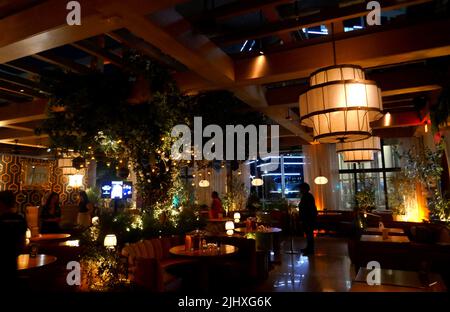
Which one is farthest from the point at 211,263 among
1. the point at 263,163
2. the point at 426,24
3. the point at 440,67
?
the point at 263,163

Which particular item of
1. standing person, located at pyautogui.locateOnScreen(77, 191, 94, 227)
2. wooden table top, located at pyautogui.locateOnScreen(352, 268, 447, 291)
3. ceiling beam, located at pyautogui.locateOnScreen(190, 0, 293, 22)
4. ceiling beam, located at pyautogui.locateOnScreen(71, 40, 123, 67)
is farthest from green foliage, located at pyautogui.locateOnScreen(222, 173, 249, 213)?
wooden table top, located at pyautogui.locateOnScreen(352, 268, 447, 291)

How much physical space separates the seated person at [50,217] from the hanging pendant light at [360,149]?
Result: 7468mm

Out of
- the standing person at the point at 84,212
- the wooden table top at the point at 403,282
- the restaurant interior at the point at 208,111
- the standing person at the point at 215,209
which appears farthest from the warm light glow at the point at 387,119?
the standing person at the point at 84,212

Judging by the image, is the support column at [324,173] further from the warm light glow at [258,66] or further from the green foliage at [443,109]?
the warm light glow at [258,66]

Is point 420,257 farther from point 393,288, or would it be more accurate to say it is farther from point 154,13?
point 154,13

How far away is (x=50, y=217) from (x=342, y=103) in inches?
337

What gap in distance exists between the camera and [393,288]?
253 cm

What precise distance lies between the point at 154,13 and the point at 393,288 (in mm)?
3512

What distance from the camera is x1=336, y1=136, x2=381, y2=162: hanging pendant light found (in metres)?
4.83

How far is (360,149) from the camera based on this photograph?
4746 millimetres

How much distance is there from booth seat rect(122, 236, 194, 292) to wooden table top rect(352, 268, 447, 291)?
288cm

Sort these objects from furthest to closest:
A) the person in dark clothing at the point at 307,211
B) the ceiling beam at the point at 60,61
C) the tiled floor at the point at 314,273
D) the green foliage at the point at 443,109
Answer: the person in dark clothing at the point at 307,211 → the tiled floor at the point at 314,273 → the ceiling beam at the point at 60,61 → the green foliage at the point at 443,109

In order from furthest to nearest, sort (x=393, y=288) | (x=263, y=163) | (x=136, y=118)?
(x=263, y=163) < (x=136, y=118) < (x=393, y=288)

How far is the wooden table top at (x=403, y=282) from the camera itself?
2.53 metres
